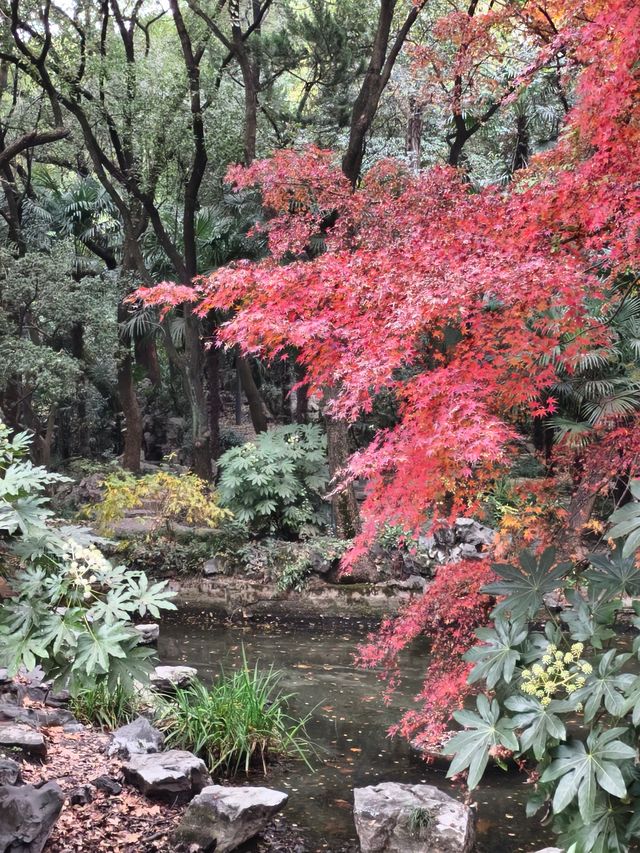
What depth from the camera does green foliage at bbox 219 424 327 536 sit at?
10312mm

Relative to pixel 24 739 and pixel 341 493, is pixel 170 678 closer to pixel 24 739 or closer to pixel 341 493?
pixel 24 739

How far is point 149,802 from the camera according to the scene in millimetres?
3971

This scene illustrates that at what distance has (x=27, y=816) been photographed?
3146 mm

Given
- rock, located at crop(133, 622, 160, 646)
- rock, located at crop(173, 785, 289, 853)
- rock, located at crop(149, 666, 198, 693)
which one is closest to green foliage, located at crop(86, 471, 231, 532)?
rock, located at crop(133, 622, 160, 646)

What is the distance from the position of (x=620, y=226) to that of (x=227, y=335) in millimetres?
2093

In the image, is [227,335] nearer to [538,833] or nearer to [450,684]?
[450,684]

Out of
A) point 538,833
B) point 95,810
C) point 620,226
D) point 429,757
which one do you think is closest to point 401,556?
point 429,757

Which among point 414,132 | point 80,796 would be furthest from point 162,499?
point 80,796

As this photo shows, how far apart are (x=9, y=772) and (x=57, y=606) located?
1304 mm

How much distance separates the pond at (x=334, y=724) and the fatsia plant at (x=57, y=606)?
207 cm

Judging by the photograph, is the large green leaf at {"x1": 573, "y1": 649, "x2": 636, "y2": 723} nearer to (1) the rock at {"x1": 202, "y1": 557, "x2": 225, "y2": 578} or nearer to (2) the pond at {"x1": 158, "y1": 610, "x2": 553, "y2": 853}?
(2) the pond at {"x1": 158, "y1": 610, "x2": 553, "y2": 853}

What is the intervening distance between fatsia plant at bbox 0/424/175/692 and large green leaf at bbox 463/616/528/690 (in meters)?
1.10

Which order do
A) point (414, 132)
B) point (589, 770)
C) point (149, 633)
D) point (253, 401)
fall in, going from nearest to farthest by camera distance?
point (589, 770)
point (149, 633)
point (414, 132)
point (253, 401)

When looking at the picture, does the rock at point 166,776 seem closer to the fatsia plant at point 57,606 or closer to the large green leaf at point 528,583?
the fatsia plant at point 57,606
